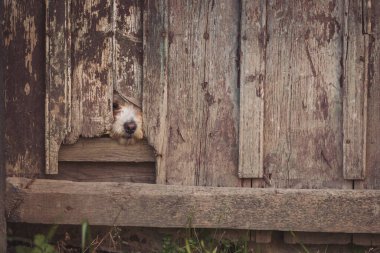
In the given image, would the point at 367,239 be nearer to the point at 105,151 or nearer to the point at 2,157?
the point at 105,151

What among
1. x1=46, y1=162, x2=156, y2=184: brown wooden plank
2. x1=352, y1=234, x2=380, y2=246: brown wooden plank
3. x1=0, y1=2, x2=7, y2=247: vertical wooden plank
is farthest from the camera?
x1=46, y1=162, x2=156, y2=184: brown wooden plank

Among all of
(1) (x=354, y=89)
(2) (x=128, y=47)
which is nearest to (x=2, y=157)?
(2) (x=128, y=47)

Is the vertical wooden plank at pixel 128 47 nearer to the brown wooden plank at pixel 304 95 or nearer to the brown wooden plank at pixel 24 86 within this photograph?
the brown wooden plank at pixel 24 86

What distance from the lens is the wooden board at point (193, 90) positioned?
11.0 ft

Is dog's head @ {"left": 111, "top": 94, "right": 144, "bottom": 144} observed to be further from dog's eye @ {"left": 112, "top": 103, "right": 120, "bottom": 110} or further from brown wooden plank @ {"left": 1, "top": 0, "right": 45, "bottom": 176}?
brown wooden plank @ {"left": 1, "top": 0, "right": 45, "bottom": 176}

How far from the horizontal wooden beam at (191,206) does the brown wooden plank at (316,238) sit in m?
0.12

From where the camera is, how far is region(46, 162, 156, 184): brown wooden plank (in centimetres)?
347

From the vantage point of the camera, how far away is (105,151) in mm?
3445

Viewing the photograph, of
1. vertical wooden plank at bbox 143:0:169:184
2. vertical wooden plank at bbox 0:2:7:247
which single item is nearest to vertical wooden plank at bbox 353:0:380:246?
vertical wooden plank at bbox 143:0:169:184

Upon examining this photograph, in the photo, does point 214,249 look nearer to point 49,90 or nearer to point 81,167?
point 81,167

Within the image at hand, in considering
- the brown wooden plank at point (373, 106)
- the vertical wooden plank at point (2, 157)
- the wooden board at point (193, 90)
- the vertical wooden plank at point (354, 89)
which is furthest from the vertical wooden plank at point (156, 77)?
the brown wooden plank at point (373, 106)

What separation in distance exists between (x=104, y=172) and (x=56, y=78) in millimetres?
550

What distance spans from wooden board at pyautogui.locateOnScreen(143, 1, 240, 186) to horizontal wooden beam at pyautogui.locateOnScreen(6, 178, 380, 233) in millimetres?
142

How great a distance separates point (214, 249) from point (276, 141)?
629mm
